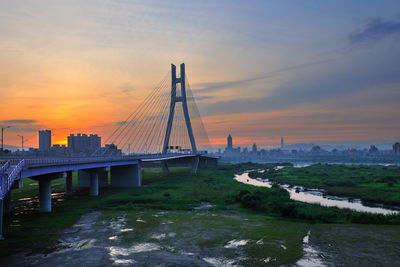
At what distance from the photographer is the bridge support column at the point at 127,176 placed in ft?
206

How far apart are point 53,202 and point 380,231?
38735 millimetres

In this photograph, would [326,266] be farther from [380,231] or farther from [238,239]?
[380,231]

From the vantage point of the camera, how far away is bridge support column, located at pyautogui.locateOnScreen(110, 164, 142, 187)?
206 ft

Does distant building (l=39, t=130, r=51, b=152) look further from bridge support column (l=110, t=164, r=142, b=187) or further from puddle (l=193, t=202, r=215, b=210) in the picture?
puddle (l=193, t=202, r=215, b=210)

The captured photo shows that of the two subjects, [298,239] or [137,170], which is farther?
[137,170]

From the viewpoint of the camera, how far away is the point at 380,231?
1051 inches

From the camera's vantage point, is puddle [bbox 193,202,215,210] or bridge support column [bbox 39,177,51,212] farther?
puddle [bbox 193,202,215,210]

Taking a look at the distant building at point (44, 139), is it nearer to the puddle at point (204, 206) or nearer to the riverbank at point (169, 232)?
the riverbank at point (169, 232)

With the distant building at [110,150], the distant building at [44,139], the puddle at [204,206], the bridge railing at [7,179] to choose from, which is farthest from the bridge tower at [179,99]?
the distant building at [44,139]

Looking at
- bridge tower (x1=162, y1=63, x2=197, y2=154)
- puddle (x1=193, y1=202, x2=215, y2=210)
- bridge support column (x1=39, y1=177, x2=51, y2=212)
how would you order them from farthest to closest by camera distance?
bridge tower (x1=162, y1=63, x2=197, y2=154)
puddle (x1=193, y1=202, x2=215, y2=210)
bridge support column (x1=39, y1=177, x2=51, y2=212)

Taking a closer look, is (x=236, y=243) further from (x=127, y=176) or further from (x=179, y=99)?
(x=179, y=99)

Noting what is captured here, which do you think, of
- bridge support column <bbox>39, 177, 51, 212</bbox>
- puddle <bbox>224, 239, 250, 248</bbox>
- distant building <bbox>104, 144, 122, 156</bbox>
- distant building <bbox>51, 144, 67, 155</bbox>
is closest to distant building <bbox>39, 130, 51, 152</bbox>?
distant building <bbox>51, 144, 67, 155</bbox>

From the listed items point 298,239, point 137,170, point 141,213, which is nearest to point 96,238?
point 141,213

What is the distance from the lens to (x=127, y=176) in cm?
6328
